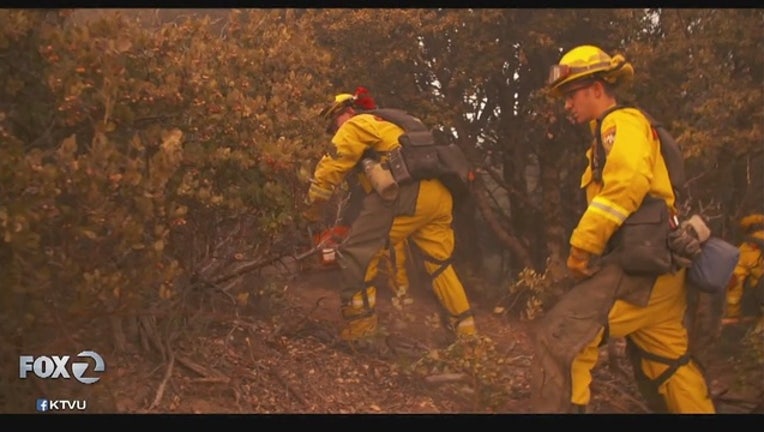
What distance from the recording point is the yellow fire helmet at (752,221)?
4.38m

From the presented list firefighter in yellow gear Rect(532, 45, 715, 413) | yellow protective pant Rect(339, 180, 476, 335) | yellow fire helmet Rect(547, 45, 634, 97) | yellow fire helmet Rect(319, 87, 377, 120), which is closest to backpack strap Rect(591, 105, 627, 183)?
firefighter in yellow gear Rect(532, 45, 715, 413)

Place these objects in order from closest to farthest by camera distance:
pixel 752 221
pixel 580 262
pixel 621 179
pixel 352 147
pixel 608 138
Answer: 1. pixel 621 179
2. pixel 608 138
3. pixel 580 262
4. pixel 752 221
5. pixel 352 147

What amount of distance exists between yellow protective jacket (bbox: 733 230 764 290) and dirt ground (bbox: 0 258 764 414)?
24 centimetres

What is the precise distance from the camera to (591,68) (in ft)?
14.2

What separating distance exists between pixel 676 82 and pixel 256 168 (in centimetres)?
203

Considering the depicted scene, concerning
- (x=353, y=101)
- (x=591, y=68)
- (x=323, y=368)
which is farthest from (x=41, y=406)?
(x=591, y=68)

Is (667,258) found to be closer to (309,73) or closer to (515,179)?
(515,179)

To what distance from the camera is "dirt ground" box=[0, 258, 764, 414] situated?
4395 millimetres

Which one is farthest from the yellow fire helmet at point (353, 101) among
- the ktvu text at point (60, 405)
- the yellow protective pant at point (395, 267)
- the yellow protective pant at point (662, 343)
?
the ktvu text at point (60, 405)

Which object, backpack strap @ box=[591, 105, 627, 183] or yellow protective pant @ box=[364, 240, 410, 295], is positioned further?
yellow protective pant @ box=[364, 240, 410, 295]

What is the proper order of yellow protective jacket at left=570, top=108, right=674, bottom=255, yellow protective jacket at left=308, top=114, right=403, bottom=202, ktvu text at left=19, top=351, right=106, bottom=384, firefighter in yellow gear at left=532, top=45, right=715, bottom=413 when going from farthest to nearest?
1. yellow protective jacket at left=308, top=114, right=403, bottom=202
2. ktvu text at left=19, top=351, right=106, bottom=384
3. firefighter in yellow gear at left=532, top=45, right=715, bottom=413
4. yellow protective jacket at left=570, top=108, right=674, bottom=255

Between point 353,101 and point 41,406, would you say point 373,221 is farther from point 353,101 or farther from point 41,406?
point 41,406

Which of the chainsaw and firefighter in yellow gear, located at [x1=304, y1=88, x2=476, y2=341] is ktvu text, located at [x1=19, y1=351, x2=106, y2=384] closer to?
the chainsaw

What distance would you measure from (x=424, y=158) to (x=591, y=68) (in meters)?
0.89
